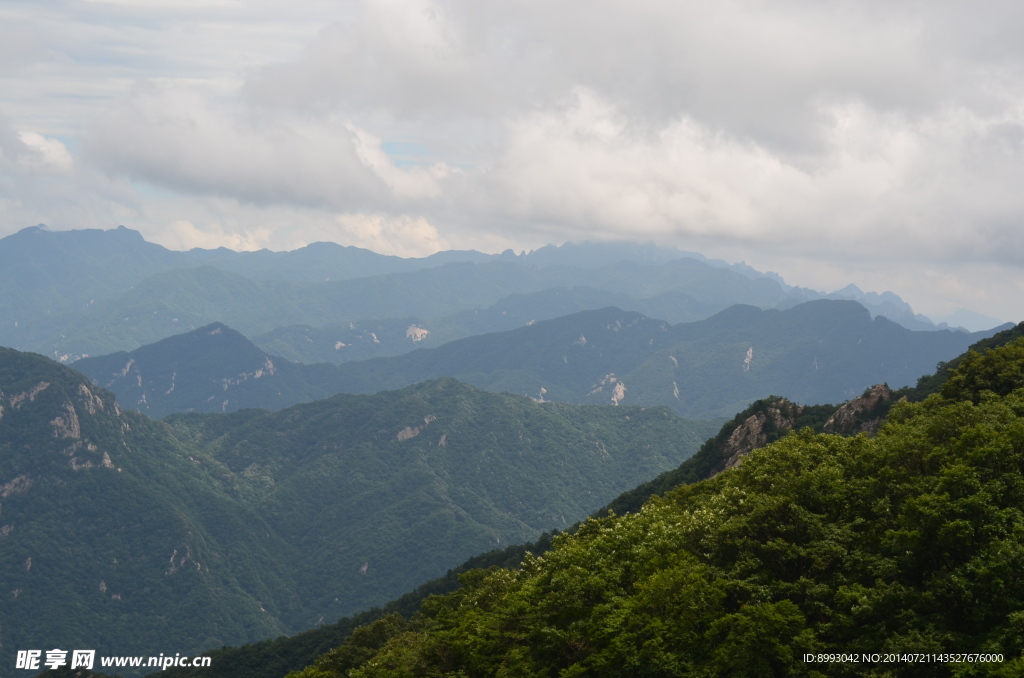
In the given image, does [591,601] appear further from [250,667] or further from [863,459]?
[250,667]

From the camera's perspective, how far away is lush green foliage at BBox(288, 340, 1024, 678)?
5041 centimetres

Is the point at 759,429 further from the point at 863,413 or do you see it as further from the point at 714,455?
the point at 863,413

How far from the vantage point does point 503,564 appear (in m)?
188

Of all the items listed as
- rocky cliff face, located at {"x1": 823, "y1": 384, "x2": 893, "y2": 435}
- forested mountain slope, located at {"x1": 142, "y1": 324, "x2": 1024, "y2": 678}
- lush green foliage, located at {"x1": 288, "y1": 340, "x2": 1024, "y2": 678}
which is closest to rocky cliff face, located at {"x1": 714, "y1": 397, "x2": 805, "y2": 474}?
forested mountain slope, located at {"x1": 142, "y1": 324, "x2": 1024, "y2": 678}

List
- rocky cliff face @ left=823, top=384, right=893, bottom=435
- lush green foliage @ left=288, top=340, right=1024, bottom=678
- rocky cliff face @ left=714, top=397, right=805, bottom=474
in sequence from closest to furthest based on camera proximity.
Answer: lush green foliage @ left=288, top=340, right=1024, bottom=678 < rocky cliff face @ left=823, top=384, right=893, bottom=435 < rocky cliff face @ left=714, top=397, right=805, bottom=474

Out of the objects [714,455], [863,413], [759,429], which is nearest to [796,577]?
[863,413]

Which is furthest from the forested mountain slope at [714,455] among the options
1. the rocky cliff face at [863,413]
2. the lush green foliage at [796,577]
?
the lush green foliage at [796,577]

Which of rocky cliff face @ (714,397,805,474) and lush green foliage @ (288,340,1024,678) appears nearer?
lush green foliage @ (288,340,1024,678)

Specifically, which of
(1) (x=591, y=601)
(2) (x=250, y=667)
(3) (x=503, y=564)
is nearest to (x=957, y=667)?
(1) (x=591, y=601)

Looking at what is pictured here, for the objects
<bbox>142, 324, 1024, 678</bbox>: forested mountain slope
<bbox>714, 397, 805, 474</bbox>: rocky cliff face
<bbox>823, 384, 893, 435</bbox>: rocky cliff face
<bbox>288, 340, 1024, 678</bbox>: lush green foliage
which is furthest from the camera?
<bbox>714, 397, 805, 474</bbox>: rocky cliff face

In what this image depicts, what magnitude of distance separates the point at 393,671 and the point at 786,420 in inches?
4238

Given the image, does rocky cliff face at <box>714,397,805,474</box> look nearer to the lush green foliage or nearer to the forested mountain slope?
A: the forested mountain slope

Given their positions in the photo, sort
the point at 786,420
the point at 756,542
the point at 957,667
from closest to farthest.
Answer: the point at 957,667, the point at 756,542, the point at 786,420

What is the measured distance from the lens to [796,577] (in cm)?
5981
